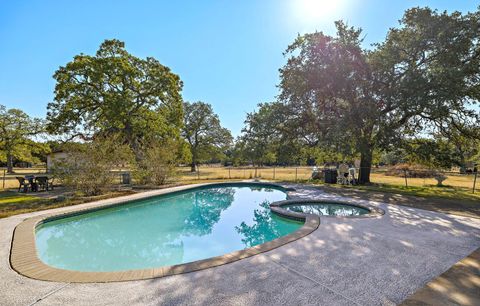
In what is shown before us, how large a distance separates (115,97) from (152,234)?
12532 millimetres

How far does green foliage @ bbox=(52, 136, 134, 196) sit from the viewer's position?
10.0 m

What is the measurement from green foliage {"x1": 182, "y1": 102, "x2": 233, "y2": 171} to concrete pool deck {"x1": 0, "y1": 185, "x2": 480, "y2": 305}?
101ft

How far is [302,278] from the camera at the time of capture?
3158 millimetres

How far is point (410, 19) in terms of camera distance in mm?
12352

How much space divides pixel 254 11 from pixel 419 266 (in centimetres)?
1017

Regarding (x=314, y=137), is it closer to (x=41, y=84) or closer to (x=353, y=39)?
(x=353, y=39)

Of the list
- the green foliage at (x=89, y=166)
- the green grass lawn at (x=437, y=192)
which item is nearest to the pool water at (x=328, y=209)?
the green grass lawn at (x=437, y=192)

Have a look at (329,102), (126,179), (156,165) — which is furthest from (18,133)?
(329,102)

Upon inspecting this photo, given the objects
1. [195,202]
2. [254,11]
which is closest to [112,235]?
[195,202]

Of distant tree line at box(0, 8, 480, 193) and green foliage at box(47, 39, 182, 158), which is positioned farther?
green foliage at box(47, 39, 182, 158)

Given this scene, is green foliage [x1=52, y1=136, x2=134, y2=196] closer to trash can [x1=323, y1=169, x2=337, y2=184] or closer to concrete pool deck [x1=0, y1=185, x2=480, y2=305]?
concrete pool deck [x1=0, y1=185, x2=480, y2=305]

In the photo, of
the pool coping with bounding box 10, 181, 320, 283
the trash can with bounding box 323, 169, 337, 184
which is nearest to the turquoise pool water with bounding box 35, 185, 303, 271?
the pool coping with bounding box 10, 181, 320, 283

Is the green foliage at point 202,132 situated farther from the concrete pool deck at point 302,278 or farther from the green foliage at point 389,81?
the concrete pool deck at point 302,278

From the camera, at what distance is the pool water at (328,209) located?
26.3 ft
